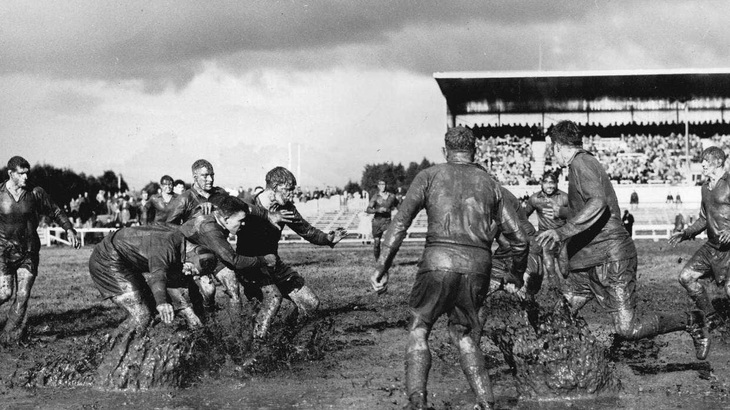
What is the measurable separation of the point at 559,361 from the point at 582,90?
44657mm

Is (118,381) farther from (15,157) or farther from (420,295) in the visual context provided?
(15,157)

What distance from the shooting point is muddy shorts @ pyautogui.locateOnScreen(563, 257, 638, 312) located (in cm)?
823

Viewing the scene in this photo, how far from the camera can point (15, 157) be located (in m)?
10.9

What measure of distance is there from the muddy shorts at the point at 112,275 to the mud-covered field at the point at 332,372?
2.08 feet

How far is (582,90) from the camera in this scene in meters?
50.4

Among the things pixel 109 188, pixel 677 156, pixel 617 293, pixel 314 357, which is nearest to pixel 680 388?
pixel 617 293

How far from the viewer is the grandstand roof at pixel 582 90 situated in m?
48.1

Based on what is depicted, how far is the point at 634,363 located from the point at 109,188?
67.1 m

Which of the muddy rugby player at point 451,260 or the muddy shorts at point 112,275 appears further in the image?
the muddy shorts at point 112,275

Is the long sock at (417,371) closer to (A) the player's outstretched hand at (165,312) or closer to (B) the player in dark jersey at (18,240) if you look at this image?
(A) the player's outstretched hand at (165,312)

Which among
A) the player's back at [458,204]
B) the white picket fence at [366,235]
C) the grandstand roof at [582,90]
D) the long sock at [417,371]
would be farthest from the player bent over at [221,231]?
the grandstand roof at [582,90]

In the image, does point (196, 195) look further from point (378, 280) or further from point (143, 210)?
point (143, 210)

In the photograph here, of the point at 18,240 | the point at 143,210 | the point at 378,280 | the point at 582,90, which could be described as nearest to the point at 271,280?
the point at 378,280

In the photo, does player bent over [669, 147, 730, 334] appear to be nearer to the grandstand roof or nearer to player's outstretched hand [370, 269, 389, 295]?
player's outstretched hand [370, 269, 389, 295]
